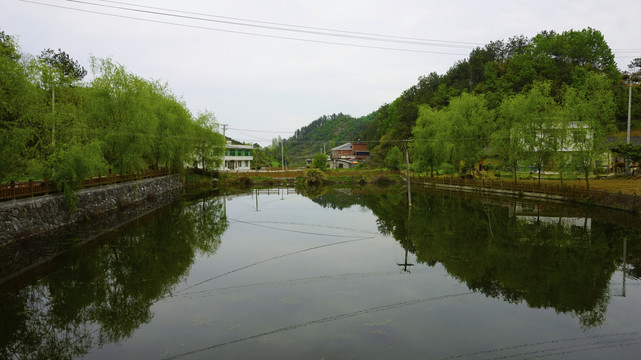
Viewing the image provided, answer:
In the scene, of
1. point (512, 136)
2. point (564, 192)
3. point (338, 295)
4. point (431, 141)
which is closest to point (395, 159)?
point (431, 141)

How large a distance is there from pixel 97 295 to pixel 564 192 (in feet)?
109

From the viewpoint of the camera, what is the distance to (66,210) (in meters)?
22.6

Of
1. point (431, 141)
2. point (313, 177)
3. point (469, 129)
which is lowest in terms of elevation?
point (313, 177)

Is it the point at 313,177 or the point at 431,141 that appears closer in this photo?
the point at 431,141

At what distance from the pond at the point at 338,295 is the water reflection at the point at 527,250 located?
0.09 m

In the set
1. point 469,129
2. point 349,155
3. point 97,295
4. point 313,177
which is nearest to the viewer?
point 97,295

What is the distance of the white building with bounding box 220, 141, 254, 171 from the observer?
7288 cm

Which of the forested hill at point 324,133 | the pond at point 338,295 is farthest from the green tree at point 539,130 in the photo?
the forested hill at point 324,133

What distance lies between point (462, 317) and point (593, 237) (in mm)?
13298

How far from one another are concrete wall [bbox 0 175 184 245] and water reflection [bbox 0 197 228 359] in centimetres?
380

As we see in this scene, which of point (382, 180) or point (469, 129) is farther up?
point (469, 129)

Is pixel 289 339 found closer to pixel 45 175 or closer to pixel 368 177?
pixel 45 175

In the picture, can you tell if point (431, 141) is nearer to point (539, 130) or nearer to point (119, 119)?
point (539, 130)

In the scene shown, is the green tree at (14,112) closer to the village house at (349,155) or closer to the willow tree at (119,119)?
the willow tree at (119,119)
